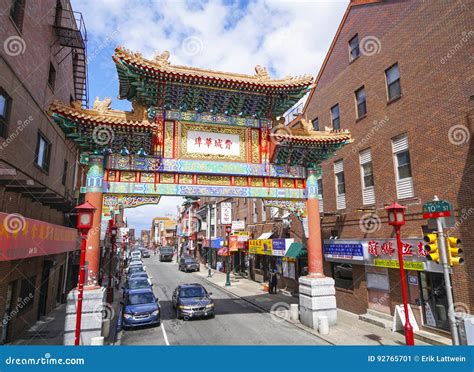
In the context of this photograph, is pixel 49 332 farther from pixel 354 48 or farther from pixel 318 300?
pixel 354 48

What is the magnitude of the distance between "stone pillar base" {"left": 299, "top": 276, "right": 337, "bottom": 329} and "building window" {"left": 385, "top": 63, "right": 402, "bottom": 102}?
923 centimetres

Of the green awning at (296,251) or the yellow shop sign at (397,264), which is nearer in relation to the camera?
the yellow shop sign at (397,264)

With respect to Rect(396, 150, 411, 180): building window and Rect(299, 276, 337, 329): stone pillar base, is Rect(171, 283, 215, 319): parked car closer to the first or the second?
Rect(299, 276, 337, 329): stone pillar base

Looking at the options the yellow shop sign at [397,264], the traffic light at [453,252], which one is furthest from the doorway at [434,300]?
the traffic light at [453,252]

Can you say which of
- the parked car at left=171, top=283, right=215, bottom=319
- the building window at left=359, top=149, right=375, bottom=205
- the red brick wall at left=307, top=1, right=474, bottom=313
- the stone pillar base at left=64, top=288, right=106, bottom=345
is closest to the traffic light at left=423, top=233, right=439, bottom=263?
the red brick wall at left=307, top=1, right=474, bottom=313

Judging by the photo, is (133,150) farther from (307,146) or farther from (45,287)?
(45,287)

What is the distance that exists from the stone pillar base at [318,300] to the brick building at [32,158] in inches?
397

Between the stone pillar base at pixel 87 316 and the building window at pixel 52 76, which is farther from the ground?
the building window at pixel 52 76

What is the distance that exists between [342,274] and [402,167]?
696 cm

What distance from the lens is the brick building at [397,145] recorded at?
11586mm

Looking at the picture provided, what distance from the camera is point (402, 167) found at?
47.1ft

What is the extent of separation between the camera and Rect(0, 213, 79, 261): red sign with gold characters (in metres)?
7.39

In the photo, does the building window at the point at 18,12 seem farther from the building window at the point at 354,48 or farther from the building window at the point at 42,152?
the building window at the point at 354,48

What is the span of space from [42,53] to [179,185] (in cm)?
908
